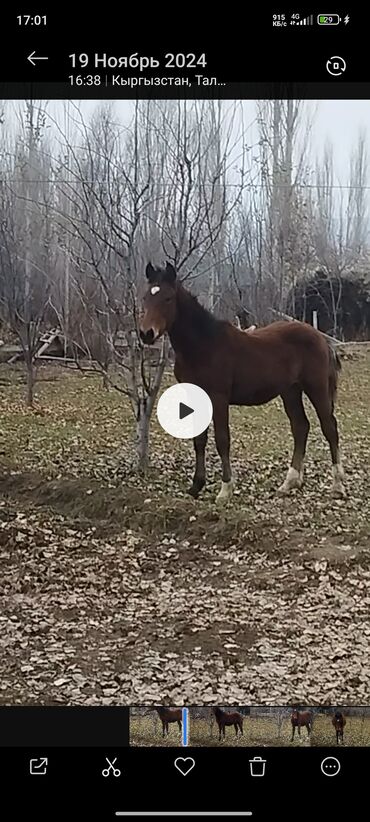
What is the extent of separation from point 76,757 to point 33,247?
66 centimetres

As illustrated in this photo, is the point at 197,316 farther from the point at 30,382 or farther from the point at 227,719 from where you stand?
the point at 227,719

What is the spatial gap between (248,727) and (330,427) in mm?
418

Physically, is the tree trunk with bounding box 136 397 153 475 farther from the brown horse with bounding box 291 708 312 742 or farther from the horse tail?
the brown horse with bounding box 291 708 312 742

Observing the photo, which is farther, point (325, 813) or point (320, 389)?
point (320, 389)

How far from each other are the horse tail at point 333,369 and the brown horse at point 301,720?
421 mm

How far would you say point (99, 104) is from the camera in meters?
0.98

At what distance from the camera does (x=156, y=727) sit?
90 cm

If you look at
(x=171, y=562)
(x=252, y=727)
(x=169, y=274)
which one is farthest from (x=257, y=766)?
(x=169, y=274)

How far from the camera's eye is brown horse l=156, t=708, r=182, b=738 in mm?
904
